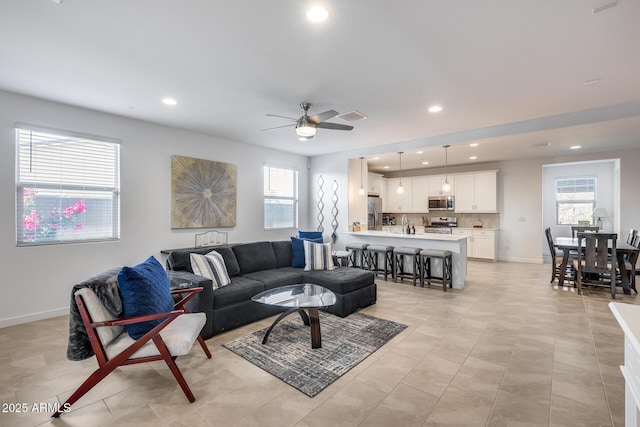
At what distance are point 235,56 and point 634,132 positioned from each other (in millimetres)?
6467

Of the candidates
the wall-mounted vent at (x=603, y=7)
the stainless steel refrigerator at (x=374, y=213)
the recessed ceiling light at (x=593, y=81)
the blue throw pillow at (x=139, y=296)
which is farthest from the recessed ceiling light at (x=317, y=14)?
the stainless steel refrigerator at (x=374, y=213)

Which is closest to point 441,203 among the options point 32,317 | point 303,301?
point 303,301

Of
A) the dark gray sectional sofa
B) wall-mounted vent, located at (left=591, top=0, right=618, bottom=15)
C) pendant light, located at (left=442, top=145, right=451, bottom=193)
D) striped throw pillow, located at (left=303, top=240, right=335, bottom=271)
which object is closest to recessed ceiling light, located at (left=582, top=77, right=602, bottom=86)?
wall-mounted vent, located at (left=591, top=0, right=618, bottom=15)

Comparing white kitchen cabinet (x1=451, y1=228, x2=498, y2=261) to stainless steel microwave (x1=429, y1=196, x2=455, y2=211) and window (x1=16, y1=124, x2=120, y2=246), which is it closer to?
stainless steel microwave (x1=429, y1=196, x2=455, y2=211)

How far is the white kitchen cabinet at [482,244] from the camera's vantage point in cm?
777

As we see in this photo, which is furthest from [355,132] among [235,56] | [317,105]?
[235,56]

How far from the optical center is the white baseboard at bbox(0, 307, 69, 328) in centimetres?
348

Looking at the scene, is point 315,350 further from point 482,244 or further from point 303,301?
point 482,244

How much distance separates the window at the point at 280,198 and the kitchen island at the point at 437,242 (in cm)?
153

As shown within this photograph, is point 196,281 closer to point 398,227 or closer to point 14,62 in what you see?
point 14,62

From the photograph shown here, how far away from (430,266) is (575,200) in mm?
5735

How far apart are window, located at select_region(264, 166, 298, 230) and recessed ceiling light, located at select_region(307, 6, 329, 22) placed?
4499 millimetres

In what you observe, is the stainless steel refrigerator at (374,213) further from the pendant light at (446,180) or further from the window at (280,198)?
the window at (280,198)

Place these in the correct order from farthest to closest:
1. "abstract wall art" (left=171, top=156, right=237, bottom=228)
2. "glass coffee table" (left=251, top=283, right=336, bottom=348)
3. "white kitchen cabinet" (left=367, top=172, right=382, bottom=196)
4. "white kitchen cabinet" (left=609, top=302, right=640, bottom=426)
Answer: "white kitchen cabinet" (left=367, top=172, right=382, bottom=196)
"abstract wall art" (left=171, top=156, right=237, bottom=228)
"glass coffee table" (left=251, top=283, right=336, bottom=348)
"white kitchen cabinet" (left=609, top=302, right=640, bottom=426)
